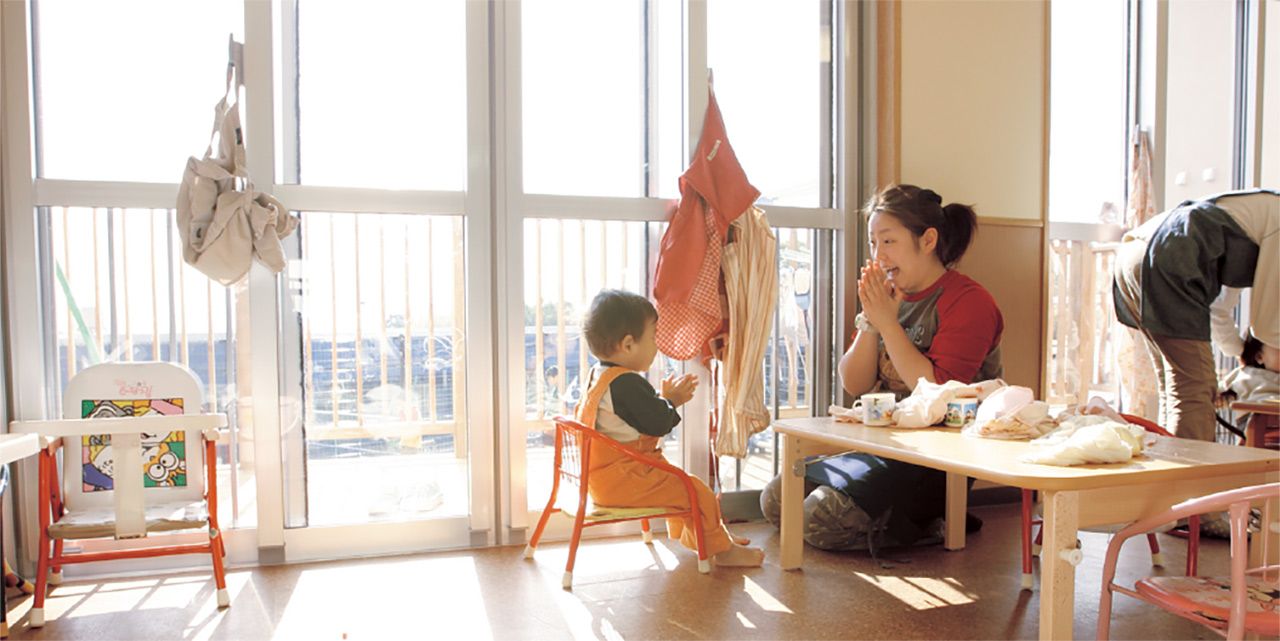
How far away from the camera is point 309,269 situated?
2412mm

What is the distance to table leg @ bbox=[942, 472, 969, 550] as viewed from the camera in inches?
93.8

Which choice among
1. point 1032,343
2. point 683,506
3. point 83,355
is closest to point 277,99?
point 83,355

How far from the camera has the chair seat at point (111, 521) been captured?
6.14 feet

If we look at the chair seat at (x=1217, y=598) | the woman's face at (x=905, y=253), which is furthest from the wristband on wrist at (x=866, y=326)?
the chair seat at (x=1217, y=598)

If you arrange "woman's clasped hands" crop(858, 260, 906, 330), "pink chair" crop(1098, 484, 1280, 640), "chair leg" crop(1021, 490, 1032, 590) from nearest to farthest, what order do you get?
"pink chair" crop(1098, 484, 1280, 640), "chair leg" crop(1021, 490, 1032, 590), "woman's clasped hands" crop(858, 260, 906, 330)

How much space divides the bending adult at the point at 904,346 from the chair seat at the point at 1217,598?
3.02 ft

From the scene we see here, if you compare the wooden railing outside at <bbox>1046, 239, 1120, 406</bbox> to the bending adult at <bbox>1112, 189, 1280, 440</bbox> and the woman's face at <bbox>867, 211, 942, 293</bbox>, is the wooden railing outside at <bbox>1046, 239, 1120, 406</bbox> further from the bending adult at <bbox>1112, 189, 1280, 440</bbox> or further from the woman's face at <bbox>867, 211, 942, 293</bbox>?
the woman's face at <bbox>867, 211, 942, 293</bbox>

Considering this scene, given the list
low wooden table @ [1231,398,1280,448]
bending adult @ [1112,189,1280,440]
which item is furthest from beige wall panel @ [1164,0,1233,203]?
low wooden table @ [1231,398,1280,448]

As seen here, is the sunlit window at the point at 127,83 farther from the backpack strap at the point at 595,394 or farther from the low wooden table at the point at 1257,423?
the low wooden table at the point at 1257,423

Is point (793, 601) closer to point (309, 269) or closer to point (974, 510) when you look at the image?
point (974, 510)

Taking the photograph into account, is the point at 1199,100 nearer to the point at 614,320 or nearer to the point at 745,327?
the point at 745,327

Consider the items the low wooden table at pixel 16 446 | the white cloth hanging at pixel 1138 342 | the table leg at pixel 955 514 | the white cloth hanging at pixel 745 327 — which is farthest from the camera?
the white cloth hanging at pixel 1138 342

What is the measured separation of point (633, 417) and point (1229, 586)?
1.35m

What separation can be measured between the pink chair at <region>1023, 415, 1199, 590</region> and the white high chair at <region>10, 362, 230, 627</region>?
2080 millimetres
